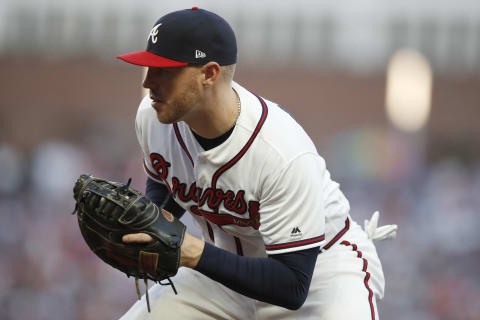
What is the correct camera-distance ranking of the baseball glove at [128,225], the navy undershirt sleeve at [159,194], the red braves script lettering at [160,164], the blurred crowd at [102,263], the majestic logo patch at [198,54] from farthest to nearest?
the blurred crowd at [102,263] → the navy undershirt sleeve at [159,194] → the red braves script lettering at [160,164] → the majestic logo patch at [198,54] → the baseball glove at [128,225]

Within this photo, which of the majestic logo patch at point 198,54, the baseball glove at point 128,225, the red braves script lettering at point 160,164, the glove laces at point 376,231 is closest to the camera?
the baseball glove at point 128,225

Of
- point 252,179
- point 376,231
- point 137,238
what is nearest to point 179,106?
point 252,179

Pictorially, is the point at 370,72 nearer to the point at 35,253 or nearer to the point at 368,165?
the point at 368,165

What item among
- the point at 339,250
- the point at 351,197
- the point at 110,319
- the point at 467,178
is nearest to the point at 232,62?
the point at 339,250

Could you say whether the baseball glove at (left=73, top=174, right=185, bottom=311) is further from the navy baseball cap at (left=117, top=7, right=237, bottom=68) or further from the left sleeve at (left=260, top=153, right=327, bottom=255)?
the navy baseball cap at (left=117, top=7, right=237, bottom=68)

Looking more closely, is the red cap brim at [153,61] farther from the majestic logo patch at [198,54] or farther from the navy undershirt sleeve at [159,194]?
the navy undershirt sleeve at [159,194]

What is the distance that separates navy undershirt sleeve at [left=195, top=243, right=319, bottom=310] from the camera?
226 cm

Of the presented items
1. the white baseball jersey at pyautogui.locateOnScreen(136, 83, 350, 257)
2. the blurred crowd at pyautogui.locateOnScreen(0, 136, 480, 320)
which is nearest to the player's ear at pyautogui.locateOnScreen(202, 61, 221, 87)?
the white baseball jersey at pyautogui.locateOnScreen(136, 83, 350, 257)

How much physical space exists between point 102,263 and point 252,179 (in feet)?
27.7

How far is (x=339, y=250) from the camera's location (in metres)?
2.71

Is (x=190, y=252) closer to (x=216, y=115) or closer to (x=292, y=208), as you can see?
(x=292, y=208)

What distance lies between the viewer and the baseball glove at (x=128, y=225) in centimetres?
216

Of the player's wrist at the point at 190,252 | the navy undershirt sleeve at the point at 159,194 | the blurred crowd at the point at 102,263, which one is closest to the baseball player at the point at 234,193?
the player's wrist at the point at 190,252

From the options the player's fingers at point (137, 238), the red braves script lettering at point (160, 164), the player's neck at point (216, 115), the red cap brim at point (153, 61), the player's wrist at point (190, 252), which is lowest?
the player's wrist at point (190, 252)
